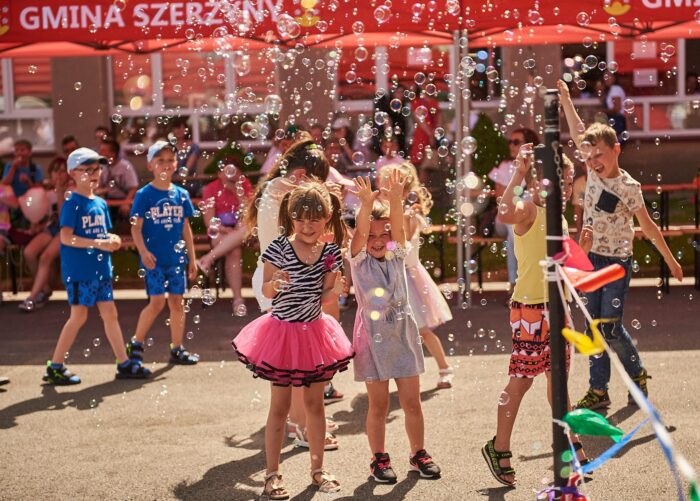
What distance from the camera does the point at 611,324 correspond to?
647 centimetres

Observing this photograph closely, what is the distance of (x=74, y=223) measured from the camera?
7629mm

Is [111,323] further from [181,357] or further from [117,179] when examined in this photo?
[117,179]

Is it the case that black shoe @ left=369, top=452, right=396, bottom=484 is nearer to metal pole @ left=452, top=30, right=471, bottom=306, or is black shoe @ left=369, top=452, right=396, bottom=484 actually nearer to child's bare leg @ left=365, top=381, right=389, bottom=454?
child's bare leg @ left=365, top=381, right=389, bottom=454

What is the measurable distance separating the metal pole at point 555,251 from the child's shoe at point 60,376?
498 centimetres

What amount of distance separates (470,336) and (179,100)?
11.5 m

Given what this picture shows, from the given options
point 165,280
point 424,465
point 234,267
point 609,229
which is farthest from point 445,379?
point 234,267

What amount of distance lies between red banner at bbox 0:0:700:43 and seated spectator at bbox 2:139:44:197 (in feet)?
8.92

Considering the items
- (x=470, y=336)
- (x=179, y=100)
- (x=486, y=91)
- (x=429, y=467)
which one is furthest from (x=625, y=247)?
(x=179, y=100)

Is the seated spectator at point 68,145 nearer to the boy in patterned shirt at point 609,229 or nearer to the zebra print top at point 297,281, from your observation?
the boy in patterned shirt at point 609,229

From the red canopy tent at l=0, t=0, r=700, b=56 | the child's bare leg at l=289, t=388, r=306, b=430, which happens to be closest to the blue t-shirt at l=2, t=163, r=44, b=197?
the red canopy tent at l=0, t=0, r=700, b=56

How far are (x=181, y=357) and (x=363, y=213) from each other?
3537 mm

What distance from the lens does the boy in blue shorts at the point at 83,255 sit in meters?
7.62

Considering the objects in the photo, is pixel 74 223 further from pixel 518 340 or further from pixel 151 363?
pixel 518 340

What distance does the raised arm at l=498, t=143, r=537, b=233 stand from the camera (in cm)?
495
